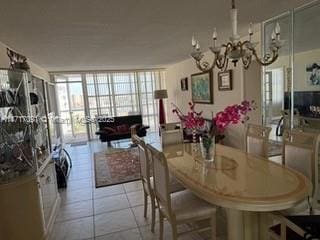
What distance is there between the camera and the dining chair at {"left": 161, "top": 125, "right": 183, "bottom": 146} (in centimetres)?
347

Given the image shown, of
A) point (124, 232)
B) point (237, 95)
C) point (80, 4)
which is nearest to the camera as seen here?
point (80, 4)

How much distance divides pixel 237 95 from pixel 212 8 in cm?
223

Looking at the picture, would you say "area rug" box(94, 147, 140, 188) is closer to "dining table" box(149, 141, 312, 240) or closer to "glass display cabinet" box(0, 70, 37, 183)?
"glass display cabinet" box(0, 70, 37, 183)

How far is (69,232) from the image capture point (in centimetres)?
267

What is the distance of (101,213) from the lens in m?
3.04

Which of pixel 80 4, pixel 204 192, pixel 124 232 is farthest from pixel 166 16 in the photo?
pixel 124 232

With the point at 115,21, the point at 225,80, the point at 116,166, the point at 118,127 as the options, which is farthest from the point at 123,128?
the point at 115,21

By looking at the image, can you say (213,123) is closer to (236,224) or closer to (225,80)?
(236,224)

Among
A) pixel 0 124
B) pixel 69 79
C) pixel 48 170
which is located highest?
pixel 69 79

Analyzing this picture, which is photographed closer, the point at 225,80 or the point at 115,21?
the point at 115,21

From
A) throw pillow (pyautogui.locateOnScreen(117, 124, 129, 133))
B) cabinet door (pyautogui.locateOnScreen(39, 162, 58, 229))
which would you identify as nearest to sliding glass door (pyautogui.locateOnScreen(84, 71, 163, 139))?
throw pillow (pyautogui.locateOnScreen(117, 124, 129, 133))

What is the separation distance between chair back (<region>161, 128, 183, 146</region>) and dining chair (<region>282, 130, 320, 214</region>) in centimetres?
150

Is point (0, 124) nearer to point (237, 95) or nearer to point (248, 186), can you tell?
point (248, 186)

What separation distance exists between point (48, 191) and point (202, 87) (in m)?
Answer: 4.12
